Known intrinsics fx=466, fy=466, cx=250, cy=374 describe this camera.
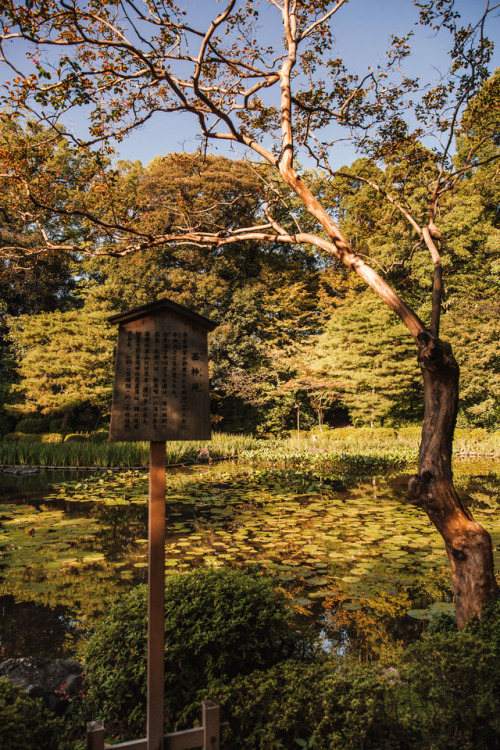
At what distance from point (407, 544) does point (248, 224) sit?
17.1 metres

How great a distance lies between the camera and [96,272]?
2294 centimetres

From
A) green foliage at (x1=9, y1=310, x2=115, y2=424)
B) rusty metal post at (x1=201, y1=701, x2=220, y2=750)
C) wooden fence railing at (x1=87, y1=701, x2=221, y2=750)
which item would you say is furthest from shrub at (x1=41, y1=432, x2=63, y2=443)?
rusty metal post at (x1=201, y1=701, x2=220, y2=750)

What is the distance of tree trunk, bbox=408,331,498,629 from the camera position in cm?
275

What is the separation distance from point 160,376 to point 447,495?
6.23ft

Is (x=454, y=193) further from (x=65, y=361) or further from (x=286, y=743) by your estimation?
(x=286, y=743)

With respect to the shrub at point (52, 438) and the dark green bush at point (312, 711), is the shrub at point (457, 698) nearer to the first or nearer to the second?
the dark green bush at point (312, 711)

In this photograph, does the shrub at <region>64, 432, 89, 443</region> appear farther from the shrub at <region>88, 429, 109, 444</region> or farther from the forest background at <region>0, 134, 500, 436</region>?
the forest background at <region>0, 134, 500, 436</region>

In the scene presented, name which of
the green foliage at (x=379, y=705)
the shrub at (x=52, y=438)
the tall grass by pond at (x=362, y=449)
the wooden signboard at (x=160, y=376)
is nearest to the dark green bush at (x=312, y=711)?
the green foliage at (x=379, y=705)

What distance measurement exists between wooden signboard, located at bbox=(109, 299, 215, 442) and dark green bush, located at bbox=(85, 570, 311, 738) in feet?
3.32

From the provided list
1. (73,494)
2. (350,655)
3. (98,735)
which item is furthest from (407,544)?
(73,494)

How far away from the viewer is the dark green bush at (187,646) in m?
2.38

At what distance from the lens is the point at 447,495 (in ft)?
9.47

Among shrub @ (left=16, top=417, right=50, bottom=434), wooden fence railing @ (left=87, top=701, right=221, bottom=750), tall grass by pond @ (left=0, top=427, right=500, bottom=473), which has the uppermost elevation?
shrub @ (left=16, top=417, right=50, bottom=434)

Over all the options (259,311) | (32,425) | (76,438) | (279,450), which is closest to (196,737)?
(279,450)
